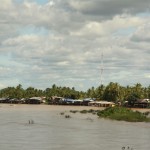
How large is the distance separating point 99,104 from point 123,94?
23.1 metres

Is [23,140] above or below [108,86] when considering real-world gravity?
below

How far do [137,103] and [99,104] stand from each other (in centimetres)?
2368

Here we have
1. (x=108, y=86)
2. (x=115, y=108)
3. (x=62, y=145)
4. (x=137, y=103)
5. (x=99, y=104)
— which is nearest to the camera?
(x=62, y=145)

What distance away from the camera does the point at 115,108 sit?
79.1 meters

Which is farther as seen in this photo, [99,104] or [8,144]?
[99,104]

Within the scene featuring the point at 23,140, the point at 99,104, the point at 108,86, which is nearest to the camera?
the point at 23,140

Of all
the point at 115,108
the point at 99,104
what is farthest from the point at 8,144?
the point at 99,104

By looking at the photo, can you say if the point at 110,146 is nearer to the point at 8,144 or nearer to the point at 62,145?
the point at 62,145

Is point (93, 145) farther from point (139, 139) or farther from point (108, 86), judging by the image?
point (108, 86)

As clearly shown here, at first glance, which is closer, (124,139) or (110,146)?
(110,146)

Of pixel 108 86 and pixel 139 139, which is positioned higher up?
pixel 108 86

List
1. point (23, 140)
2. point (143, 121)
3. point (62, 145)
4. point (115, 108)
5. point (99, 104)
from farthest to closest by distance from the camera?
point (99, 104) → point (115, 108) → point (143, 121) → point (23, 140) → point (62, 145)

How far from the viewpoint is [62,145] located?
116 ft

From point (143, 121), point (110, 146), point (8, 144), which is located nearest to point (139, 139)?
point (110, 146)
